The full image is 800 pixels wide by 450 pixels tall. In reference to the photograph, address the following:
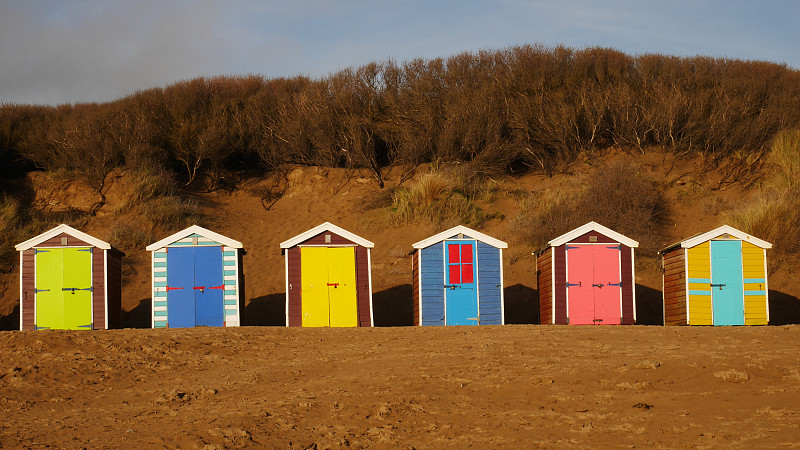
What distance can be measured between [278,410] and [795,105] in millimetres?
26462

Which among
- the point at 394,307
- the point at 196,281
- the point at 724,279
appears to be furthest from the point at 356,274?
the point at 724,279

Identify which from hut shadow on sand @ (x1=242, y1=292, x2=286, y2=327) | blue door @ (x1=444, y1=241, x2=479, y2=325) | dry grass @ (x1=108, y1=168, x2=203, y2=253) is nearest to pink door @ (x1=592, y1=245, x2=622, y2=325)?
blue door @ (x1=444, y1=241, x2=479, y2=325)

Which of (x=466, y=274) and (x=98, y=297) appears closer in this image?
(x=98, y=297)

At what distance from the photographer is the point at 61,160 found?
29.1m

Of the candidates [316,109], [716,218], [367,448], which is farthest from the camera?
[316,109]

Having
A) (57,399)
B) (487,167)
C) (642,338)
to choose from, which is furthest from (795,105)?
(57,399)

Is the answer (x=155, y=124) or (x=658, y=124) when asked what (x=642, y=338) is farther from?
(x=155, y=124)

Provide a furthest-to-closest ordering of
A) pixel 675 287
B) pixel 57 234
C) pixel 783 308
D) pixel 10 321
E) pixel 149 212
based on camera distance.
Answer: pixel 149 212, pixel 10 321, pixel 783 308, pixel 675 287, pixel 57 234

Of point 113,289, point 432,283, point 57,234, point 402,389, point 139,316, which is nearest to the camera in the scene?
point 402,389

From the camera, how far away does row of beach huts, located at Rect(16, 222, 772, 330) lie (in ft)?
58.2

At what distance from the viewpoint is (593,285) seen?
18.1 m

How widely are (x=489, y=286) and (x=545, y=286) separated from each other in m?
1.53

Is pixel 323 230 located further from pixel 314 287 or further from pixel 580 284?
pixel 580 284

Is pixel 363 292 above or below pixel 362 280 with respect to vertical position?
below
